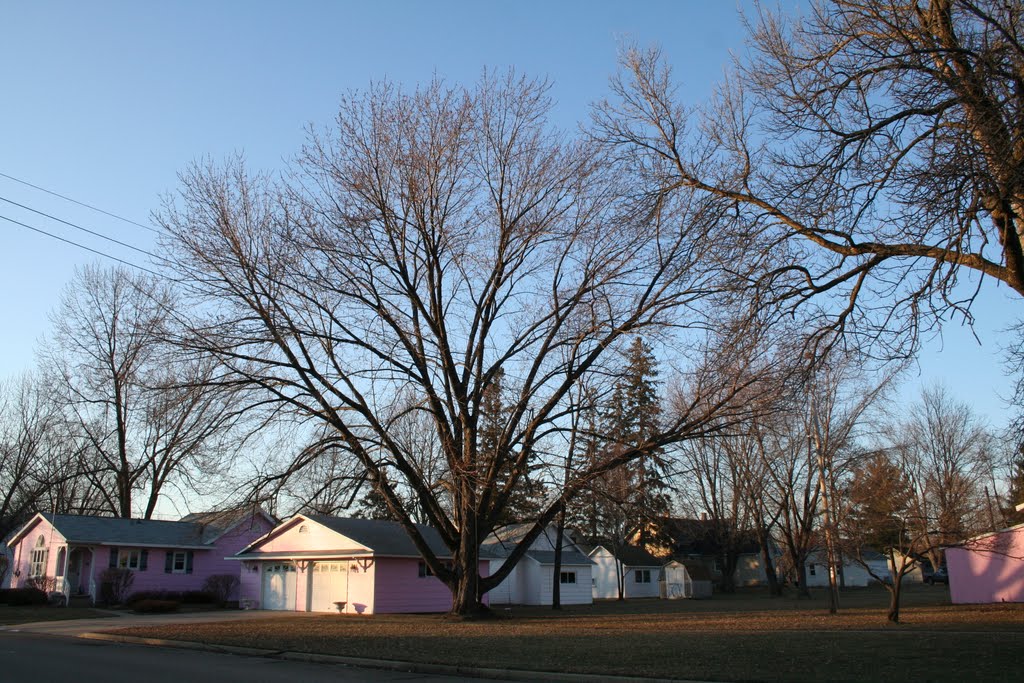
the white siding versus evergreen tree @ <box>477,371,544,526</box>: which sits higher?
evergreen tree @ <box>477,371,544,526</box>

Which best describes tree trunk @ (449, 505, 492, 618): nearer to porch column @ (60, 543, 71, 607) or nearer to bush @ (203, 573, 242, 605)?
bush @ (203, 573, 242, 605)

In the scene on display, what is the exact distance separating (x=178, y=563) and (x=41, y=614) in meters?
10.9

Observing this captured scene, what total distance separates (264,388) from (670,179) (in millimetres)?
13788

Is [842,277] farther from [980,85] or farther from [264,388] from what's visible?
[264,388]

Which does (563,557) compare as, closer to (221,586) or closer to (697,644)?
(221,586)

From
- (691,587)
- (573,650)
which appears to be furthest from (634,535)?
(573,650)

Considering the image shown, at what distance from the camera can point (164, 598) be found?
39.2 meters

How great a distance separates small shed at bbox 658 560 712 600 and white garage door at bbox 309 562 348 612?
32148 mm

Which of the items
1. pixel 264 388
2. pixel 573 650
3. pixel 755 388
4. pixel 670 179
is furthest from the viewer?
pixel 264 388

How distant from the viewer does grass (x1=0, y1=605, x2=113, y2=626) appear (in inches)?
1134

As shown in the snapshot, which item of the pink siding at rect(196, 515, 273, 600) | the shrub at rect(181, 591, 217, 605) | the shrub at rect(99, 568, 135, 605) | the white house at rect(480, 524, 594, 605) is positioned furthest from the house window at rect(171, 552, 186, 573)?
the white house at rect(480, 524, 594, 605)

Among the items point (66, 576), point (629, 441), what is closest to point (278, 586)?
point (66, 576)

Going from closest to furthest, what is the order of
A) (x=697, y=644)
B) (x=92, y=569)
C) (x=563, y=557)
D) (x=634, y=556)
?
(x=697, y=644)
(x=92, y=569)
(x=563, y=557)
(x=634, y=556)

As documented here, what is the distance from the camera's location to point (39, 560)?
4003cm
